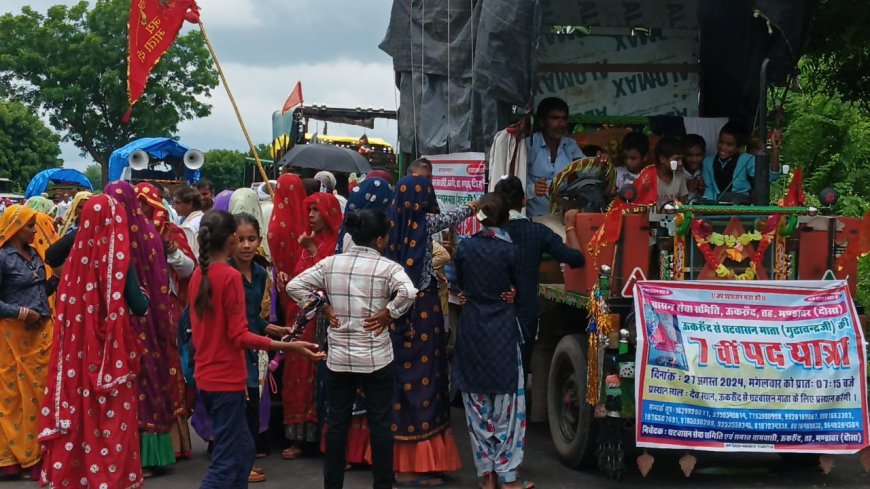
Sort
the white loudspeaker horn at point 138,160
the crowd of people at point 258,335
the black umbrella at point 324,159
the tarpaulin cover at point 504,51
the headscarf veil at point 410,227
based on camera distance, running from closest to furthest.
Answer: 1. the crowd of people at point 258,335
2. the headscarf veil at point 410,227
3. the tarpaulin cover at point 504,51
4. the black umbrella at point 324,159
5. the white loudspeaker horn at point 138,160

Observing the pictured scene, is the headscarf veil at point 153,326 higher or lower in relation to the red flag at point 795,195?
lower

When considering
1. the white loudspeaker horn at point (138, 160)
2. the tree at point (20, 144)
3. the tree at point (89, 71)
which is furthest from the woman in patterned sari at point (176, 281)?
the tree at point (20, 144)

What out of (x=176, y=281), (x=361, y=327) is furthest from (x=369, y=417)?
(x=176, y=281)

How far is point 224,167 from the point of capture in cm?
6506

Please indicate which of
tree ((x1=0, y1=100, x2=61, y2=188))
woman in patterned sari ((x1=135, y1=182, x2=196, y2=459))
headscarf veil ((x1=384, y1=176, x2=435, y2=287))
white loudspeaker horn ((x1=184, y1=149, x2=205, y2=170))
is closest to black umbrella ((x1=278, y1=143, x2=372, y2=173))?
woman in patterned sari ((x1=135, y1=182, x2=196, y2=459))

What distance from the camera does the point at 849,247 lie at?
5883mm

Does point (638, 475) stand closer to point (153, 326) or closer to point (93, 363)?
point (153, 326)

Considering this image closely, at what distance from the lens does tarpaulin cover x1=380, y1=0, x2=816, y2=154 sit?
6.64m

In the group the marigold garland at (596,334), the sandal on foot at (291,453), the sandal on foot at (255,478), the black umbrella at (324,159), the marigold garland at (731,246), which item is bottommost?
the sandal on foot at (255,478)

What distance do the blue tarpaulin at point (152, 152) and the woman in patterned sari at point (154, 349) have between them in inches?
805

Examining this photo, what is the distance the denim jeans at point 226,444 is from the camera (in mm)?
4715

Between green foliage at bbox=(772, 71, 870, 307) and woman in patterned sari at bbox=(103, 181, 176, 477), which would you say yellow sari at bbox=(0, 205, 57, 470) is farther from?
green foliage at bbox=(772, 71, 870, 307)

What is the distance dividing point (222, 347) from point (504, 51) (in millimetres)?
3047

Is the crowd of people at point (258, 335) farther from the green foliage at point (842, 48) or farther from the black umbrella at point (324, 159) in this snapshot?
the black umbrella at point (324, 159)
